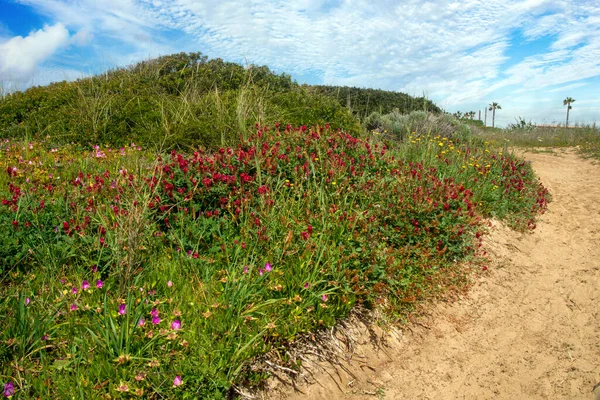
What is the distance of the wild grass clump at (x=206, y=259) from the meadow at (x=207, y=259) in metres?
0.02

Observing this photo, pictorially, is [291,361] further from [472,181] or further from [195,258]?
[472,181]

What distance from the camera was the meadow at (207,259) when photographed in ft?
8.65

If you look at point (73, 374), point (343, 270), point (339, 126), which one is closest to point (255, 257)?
point (343, 270)

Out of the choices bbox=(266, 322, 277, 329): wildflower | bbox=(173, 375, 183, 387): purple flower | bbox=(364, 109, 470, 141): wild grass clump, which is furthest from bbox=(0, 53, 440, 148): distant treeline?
bbox=(173, 375, 183, 387): purple flower

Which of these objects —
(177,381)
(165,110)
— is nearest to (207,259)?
(177,381)

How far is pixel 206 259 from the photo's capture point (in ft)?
11.7

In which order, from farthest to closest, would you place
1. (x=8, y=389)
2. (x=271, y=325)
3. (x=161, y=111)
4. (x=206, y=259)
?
(x=161, y=111)
(x=206, y=259)
(x=271, y=325)
(x=8, y=389)

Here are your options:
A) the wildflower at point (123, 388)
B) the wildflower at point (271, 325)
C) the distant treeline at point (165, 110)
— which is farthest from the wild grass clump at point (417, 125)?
the wildflower at point (123, 388)

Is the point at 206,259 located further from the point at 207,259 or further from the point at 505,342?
the point at 505,342

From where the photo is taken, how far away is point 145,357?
2672 millimetres

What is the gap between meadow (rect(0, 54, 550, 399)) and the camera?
8.65ft

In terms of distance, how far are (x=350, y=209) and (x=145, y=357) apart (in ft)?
8.18

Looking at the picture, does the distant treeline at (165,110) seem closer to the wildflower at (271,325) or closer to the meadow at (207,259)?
the meadow at (207,259)

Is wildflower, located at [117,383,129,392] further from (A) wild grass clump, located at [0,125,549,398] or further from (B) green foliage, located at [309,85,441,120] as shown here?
(B) green foliage, located at [309,85,441,120]
